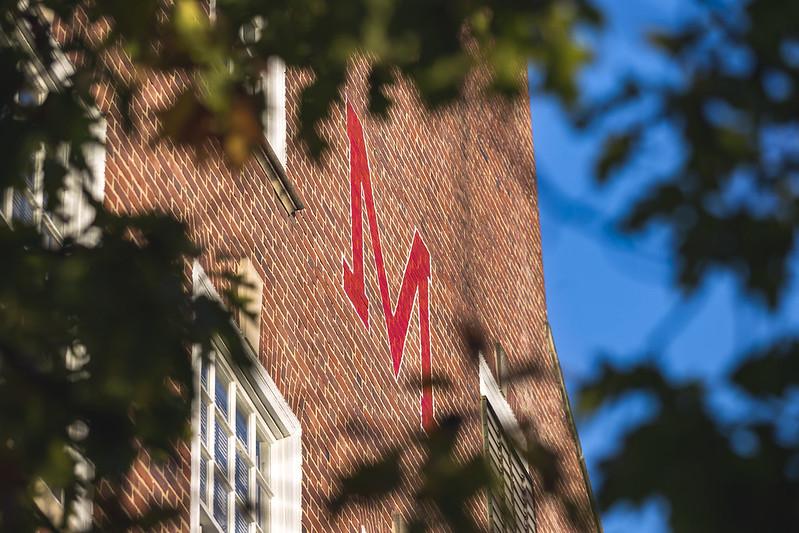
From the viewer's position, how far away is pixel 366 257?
17.3m

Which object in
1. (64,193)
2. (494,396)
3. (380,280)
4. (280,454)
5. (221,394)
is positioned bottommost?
(64,193)

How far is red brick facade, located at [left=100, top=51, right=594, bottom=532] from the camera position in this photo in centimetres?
1332

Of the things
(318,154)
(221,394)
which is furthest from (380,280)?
(318,154)

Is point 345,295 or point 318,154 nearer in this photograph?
point 318,154

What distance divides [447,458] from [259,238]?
9001mm

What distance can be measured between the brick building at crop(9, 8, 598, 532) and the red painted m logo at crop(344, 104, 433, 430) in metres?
0.03

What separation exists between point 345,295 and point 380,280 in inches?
48.5

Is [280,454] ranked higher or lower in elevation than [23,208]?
higher

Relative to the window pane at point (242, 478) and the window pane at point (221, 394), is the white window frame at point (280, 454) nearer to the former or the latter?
the window pane at point (221, 394)

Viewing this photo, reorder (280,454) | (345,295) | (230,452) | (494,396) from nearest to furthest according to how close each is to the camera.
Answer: (230,452), (280,454), (345,295), (494,396)

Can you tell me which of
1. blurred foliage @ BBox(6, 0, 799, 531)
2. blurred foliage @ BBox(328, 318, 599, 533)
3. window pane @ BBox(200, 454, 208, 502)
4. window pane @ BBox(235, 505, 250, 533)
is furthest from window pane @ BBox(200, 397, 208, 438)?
blurred foliage @ BBox(328, 318, 599, 533)

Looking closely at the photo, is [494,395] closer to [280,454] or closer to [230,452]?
[280,454]

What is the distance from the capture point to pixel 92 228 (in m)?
6.98

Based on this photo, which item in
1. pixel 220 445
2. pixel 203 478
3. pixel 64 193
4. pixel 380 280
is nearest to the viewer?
pixel 64 193
